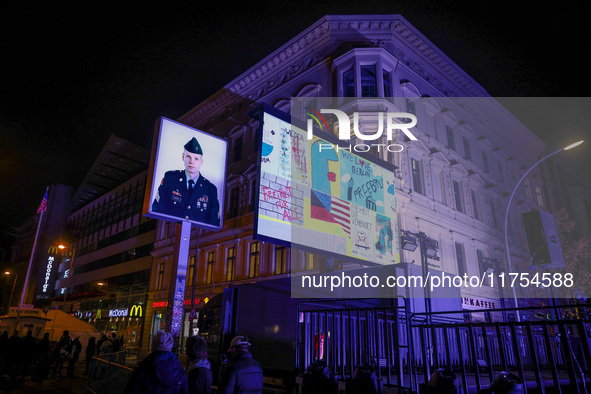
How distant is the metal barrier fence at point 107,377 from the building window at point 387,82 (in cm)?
2050

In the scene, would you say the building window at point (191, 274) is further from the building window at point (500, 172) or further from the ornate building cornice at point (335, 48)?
the building window at point (500, 172)

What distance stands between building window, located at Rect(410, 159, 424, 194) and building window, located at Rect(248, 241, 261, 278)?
1129cm

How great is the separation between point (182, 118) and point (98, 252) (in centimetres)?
2526

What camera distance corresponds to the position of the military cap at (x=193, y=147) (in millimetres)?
14796

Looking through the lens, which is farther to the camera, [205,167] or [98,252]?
[98,252]

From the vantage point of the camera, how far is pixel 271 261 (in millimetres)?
24172

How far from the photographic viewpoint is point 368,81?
76.3 ft

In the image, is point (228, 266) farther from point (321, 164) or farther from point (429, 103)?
point (429, 103)

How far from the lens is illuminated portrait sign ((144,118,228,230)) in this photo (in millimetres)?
13617

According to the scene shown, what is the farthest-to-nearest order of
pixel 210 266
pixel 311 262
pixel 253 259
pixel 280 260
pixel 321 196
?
pixel 210 266 < pixel 253 259 < pixel 280 260 < pixel 311 262 < pixel 321 196

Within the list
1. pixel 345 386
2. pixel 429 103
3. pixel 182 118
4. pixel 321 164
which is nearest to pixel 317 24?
pixel 429 103

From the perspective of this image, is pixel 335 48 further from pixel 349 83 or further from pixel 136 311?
pixel 136 311

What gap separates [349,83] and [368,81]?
50.7 inches

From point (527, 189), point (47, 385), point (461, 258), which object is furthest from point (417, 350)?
point (527, 189)
